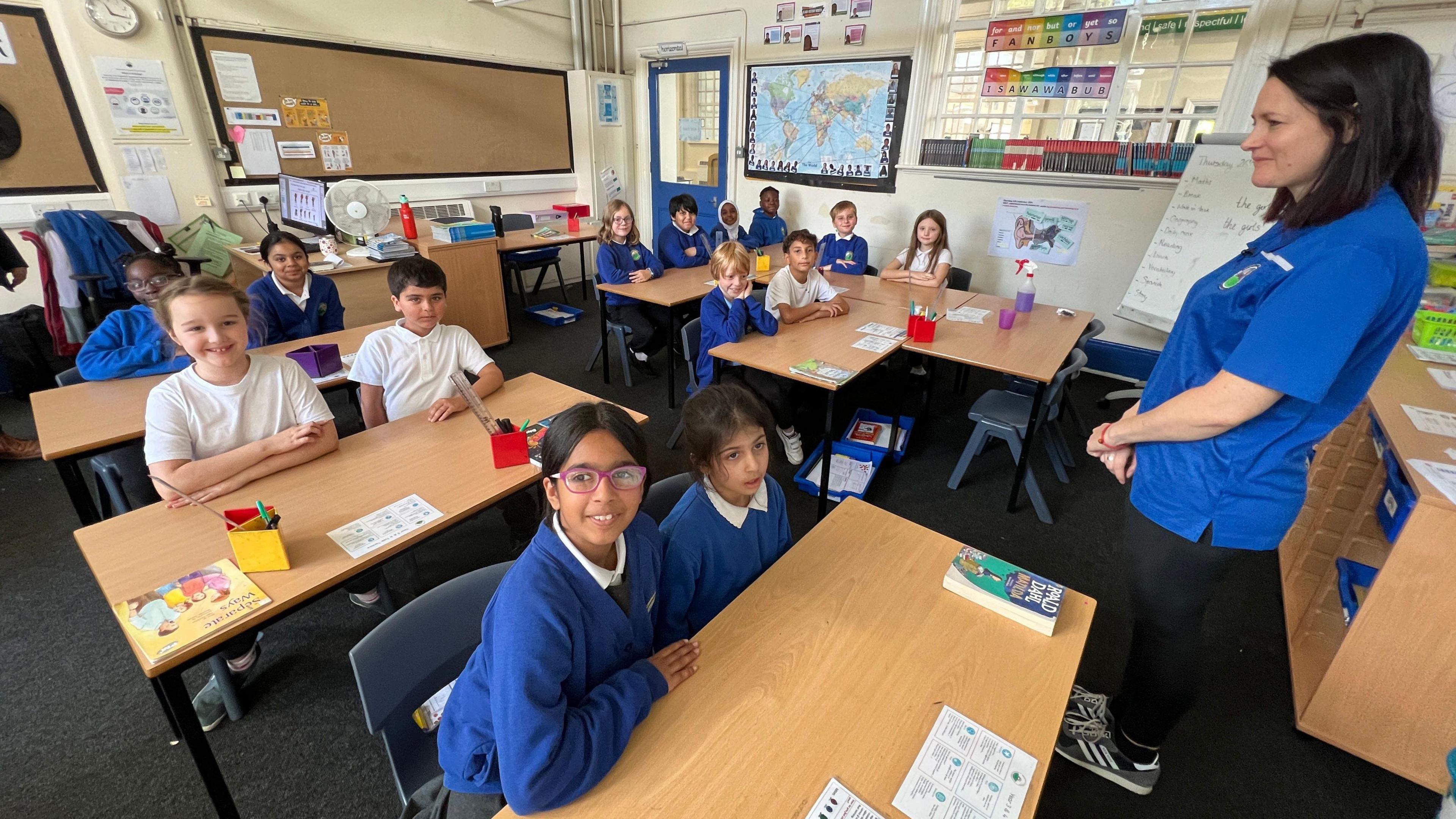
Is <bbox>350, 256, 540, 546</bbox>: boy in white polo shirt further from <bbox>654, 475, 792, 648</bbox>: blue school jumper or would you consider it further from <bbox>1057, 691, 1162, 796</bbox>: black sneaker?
<bbox>1057, 691, 1162, 796</bbox>: black sneaker

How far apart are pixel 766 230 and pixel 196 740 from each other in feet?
16.0

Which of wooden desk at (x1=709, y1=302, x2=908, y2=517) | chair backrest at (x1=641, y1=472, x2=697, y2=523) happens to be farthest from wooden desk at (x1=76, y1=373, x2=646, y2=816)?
wooden desk at (x1=709, y1=302, x2=908, y2=517)

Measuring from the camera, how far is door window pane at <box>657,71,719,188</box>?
605cm

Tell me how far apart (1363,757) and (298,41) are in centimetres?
659

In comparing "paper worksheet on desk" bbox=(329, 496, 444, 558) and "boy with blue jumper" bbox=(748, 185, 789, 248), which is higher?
"boy with blue jumper" bbox=(748, 185, 789, 248)

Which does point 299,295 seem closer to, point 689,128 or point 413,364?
point 413,364

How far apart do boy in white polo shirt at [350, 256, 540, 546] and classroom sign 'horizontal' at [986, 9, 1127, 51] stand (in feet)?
13.3

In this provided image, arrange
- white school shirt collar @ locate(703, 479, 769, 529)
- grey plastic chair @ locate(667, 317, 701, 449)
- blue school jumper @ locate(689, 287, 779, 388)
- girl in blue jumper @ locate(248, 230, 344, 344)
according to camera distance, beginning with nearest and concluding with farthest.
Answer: white school shirt collar @ locate(703, 479, 769, 529), girl in blue jumper @ locate(248, 230, 344, 344), blue school jumper @ locate(689, 287, 779, 388), grey plastic chair @ locate(667, 317, 701, 449)

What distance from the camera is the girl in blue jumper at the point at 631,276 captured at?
4043 millimetres

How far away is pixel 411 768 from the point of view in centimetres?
120

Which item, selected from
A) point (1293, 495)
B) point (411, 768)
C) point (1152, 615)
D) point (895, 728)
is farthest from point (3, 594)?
point (1293, 495)

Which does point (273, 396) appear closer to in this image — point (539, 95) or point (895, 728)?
point (895, 728)

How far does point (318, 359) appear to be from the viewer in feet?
7.65

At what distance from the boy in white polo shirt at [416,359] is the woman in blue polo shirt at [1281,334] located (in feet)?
6.55
